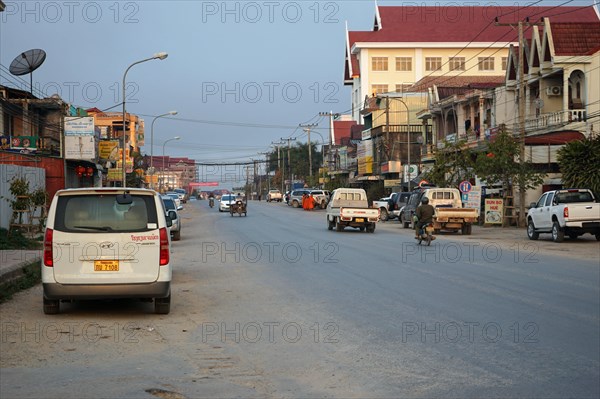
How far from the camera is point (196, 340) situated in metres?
10.0

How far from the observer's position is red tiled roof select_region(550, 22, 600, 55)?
136 ft

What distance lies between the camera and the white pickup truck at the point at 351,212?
36750 mm

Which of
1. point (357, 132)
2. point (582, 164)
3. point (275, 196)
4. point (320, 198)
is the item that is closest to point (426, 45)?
point (357, 132)

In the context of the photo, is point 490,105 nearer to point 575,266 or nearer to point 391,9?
point 575,266

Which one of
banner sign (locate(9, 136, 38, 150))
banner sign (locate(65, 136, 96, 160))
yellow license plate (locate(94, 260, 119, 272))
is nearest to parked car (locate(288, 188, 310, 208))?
banner sign (locate(65, 136, 96, 160))

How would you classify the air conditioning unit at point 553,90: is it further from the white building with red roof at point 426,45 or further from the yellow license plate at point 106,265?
the white building with red roof at point 426,45

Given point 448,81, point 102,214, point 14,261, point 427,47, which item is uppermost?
point 427,47

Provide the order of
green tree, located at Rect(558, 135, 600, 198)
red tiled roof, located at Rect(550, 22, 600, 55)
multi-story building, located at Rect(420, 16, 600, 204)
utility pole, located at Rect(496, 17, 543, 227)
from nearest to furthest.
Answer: green tree, located at Rect(558, 135, 600, 198), utility pole, located at Rect(496, 17, 543, 227), multi-story building, located at Rect(420, 16, 600, 204), red tiled roof, located at Rect(550, 22, 600, 55)

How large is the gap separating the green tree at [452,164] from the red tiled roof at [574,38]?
8055mm

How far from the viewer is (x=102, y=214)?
38.8ft

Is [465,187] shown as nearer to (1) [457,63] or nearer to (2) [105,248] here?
(2) [105,248]

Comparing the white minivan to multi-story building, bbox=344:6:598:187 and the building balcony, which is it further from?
multi-story building, bbox=344:6:598:187

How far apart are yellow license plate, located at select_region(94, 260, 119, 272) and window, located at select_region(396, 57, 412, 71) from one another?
95.0 meters

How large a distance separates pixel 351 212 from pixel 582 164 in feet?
34.3
